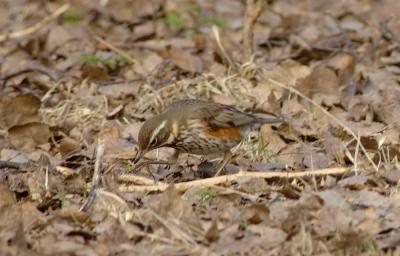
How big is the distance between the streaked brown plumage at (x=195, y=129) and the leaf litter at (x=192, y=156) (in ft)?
0.62

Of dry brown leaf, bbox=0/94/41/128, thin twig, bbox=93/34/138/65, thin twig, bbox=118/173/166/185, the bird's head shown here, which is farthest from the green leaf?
thin twig, bbox=118/173/166/185

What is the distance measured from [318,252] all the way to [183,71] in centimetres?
458

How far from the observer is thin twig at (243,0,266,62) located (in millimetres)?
9391

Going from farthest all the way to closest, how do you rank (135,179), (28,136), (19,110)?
(19,110) < (28,136) < (135,179)

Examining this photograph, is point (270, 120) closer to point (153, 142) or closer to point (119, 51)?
point (153, 142)

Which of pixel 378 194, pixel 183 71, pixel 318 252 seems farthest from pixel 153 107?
pixel 318 252

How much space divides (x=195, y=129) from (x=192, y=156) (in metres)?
0.92

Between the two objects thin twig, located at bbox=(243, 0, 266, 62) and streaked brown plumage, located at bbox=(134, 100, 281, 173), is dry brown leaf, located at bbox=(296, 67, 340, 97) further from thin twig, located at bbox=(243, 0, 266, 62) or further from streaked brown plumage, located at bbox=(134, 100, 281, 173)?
streaked brown plumage, located at bbox=(134, 100, 281, 173)

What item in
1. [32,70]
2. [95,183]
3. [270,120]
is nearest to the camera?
[95,183]

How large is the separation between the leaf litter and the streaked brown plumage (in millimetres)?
189

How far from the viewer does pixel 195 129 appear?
7.29 meters

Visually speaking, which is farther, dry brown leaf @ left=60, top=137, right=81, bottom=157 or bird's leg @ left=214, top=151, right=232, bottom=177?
dry brown leaf @ left=60, top=137, right=81, bottom=157

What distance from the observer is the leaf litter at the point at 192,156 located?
5773mm

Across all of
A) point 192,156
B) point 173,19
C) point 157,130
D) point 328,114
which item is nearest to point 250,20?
point 328,114
